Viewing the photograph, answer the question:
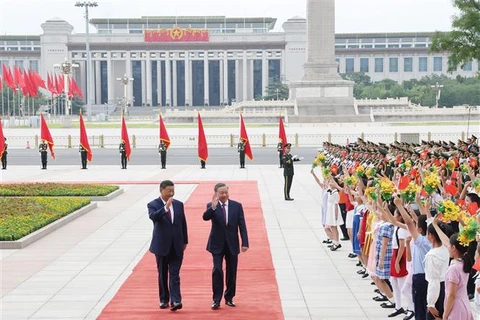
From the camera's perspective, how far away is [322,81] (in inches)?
3024

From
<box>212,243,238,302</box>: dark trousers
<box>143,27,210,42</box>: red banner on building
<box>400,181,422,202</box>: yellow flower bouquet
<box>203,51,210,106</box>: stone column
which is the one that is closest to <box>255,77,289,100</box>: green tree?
<box>143,27,210,42</box>: red banner on building

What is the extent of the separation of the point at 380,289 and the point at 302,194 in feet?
45.6

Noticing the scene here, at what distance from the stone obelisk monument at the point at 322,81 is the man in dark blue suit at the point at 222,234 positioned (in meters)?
63.5

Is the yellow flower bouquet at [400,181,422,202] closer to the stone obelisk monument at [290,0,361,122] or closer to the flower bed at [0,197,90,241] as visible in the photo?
the flower bed at [0,197,90,241]

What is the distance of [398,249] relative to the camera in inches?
381

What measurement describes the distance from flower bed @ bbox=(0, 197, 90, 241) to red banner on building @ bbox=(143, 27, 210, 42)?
11117 centimetres

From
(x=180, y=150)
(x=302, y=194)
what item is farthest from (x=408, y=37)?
(x=302, y=194)

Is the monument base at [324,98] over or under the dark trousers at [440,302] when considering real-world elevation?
over

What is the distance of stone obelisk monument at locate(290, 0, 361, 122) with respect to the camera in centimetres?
7231

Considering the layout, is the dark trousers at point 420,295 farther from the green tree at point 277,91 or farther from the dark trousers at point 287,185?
the green tree at point 277,91

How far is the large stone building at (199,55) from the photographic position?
5207 inches

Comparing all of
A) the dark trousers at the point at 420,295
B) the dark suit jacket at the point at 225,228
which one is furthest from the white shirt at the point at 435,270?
the dark suit jacket at the point at 225,228

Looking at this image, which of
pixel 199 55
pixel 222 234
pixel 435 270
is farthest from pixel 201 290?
pixel 199 55

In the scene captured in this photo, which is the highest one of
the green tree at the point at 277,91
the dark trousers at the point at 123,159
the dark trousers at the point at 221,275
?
the green tree at the point at 277,91
